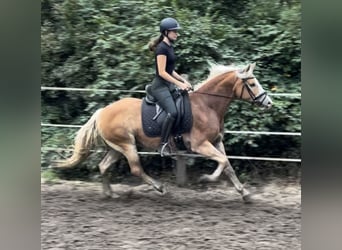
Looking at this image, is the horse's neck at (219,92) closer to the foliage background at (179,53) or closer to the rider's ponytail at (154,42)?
the foliage background at (179,53)

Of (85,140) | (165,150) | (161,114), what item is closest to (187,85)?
(161,114)

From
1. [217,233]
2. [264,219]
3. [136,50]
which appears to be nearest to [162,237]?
[217,233]

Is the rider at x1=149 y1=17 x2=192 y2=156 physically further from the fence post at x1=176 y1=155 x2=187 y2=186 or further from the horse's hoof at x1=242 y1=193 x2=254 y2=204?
the horse's hoof at x1=242 y1=193 x2=254 y2=204

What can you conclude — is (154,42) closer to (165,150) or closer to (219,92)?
(219,92)

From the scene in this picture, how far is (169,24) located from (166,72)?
0.37 m

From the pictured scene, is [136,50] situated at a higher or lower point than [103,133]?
higher

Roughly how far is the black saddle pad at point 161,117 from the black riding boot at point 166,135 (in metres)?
0.03

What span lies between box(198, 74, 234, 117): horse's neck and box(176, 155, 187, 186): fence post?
1.54 feet

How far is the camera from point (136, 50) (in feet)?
16.4

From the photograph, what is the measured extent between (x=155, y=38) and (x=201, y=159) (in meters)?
1.03

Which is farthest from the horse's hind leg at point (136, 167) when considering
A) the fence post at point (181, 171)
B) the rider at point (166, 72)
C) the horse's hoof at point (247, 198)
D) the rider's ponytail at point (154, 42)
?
the rider's ponytail at point (154, 42)
